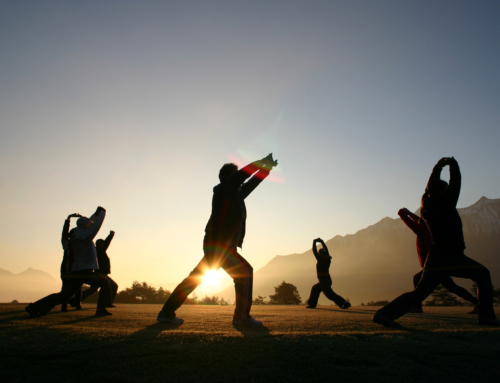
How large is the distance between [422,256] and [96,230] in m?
7.06

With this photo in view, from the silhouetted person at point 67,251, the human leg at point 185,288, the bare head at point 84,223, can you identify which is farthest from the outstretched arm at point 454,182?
the silhouetted person at point 67,251

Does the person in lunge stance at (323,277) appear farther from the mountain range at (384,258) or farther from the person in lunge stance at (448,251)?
the mountain range at (384,258)

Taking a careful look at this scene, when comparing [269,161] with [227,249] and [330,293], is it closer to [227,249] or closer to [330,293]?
[227,249]

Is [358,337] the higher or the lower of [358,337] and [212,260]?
the lower

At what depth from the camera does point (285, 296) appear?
18.1m

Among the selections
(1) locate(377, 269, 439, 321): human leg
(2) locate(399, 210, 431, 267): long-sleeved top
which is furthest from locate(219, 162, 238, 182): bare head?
(2) locate(399, 210, 431, 267): long-sleeved top

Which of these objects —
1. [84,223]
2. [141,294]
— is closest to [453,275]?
[84,223]

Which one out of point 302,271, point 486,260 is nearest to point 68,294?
point 486,260

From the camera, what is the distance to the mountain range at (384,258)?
102306 millimetres

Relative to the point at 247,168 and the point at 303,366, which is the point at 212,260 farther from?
the point at 303,366

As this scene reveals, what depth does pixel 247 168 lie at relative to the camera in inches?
174

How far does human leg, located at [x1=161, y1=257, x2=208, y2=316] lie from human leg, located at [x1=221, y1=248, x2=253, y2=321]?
1.11 ft

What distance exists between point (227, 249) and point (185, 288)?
782mm

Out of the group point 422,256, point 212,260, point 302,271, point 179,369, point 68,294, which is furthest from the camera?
point 302,271
